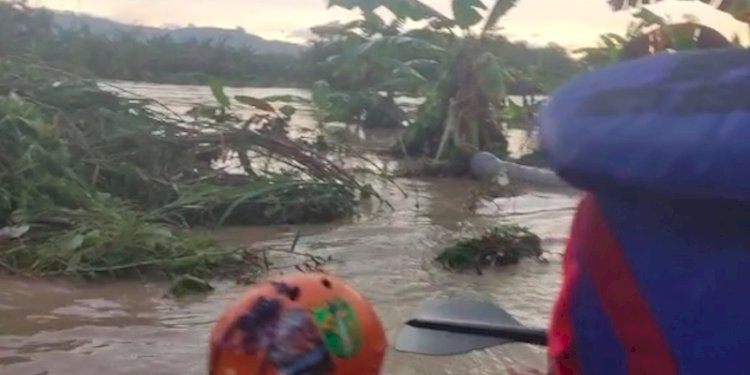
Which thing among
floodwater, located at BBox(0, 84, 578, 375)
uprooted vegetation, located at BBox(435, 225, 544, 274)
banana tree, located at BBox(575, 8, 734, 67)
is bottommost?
floodwater, located at BBox(0, 84, 578, 375)

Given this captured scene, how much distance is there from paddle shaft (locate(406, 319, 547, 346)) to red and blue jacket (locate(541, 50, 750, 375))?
28.6 inches

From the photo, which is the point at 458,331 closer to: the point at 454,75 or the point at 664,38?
the point at 664,38

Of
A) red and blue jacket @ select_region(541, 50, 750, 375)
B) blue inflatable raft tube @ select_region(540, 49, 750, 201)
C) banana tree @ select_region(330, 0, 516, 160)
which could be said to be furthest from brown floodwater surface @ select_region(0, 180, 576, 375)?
banana tree @ select_region(330, 0, 516, 160)

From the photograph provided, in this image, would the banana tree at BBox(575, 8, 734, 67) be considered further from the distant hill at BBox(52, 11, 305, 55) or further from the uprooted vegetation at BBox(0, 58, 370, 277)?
the distant hill at BBox(52, 11, 305, 55)

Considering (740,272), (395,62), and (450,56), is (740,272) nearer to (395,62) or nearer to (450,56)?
(450,56)

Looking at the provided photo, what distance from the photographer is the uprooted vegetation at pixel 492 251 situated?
479 centimetres

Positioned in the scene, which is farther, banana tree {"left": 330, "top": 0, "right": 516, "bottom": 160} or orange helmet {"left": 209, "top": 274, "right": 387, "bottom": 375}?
banana tree {"left": 330, "top": 0, "right": 516, "bottom": 160}

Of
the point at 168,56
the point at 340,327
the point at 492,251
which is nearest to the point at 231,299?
the point at 492,251

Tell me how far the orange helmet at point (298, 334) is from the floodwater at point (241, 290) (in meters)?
1.04

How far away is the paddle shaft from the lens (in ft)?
7.09

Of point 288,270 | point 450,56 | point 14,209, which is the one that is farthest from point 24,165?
point 450,56

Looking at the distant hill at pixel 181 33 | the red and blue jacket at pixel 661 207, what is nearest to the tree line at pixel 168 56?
the distant hill at pixel 181 33

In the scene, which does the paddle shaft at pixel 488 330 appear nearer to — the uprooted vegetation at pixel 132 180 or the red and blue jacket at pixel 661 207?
the red and blue jacket at pixel 661 207

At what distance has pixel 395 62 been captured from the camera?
34.5 feet
